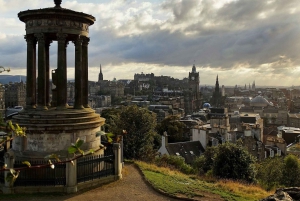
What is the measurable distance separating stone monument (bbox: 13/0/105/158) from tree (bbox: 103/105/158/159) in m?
10.6

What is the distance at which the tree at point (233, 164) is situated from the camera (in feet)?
73.7

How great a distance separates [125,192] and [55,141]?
4221 mm

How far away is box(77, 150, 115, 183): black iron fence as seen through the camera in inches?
552

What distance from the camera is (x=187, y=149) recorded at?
140 feet

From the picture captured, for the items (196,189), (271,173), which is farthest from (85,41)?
(271,173)

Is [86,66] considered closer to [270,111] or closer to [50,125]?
[50,125]

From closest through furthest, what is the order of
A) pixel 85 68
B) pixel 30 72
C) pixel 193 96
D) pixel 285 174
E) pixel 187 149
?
pixel 30 72 → pixel 85 68 → pixel 285 174 → pixel 187 149 → pixel 193 96

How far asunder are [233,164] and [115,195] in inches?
481

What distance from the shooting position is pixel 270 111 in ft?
417

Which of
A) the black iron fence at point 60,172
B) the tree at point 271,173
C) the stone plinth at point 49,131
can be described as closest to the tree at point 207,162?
the tree at point 271,173

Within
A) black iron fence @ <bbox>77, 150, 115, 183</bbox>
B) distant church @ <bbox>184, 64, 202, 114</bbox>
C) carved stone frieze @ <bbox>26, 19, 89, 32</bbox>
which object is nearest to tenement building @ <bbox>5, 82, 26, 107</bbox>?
distant church @ <bbox>184, 64, 202, 114</bbox>

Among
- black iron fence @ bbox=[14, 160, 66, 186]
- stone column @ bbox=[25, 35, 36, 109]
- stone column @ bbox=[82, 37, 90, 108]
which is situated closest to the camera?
black iron fence @ bbox=[14, 160, 66, 186]

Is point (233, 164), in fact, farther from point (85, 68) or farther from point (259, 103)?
point (259, 103)

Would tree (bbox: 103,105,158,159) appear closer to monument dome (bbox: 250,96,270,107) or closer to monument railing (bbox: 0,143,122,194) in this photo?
monument railing (bbox: 0,143,122,194)
